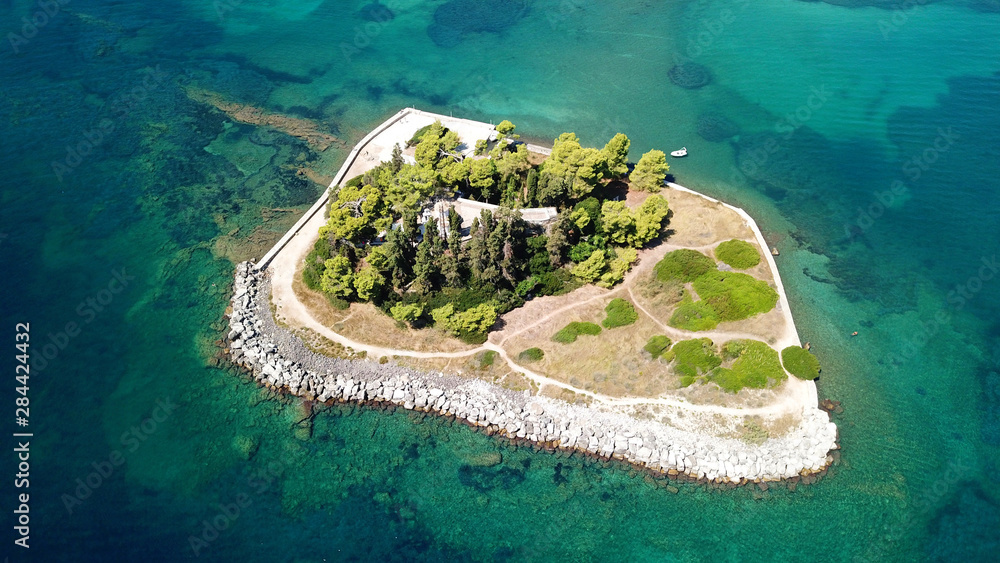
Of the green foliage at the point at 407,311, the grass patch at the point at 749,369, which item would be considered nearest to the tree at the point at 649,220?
the grass patch at the point at 749,369

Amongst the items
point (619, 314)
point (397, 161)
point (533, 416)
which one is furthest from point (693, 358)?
point (397, 161)

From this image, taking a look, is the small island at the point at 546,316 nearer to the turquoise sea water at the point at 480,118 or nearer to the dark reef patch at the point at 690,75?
the turquoise sea water at the point at 480,118

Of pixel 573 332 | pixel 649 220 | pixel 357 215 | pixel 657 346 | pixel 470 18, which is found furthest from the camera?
pixel 470 18

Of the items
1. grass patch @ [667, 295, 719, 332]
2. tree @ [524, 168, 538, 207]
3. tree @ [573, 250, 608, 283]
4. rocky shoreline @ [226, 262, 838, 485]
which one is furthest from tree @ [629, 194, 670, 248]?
rocky shoreline @ [226, 262, 838, 485]

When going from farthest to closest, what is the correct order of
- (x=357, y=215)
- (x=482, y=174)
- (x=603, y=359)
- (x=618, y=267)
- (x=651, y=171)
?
(x=651, y=171)
(x=482, y=174)
(x=357, y=215)
(x=618, y=267)
(x=603, y=359)

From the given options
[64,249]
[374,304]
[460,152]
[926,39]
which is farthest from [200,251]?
[926,39]

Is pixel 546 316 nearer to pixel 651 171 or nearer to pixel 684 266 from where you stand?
pixel 684 266
